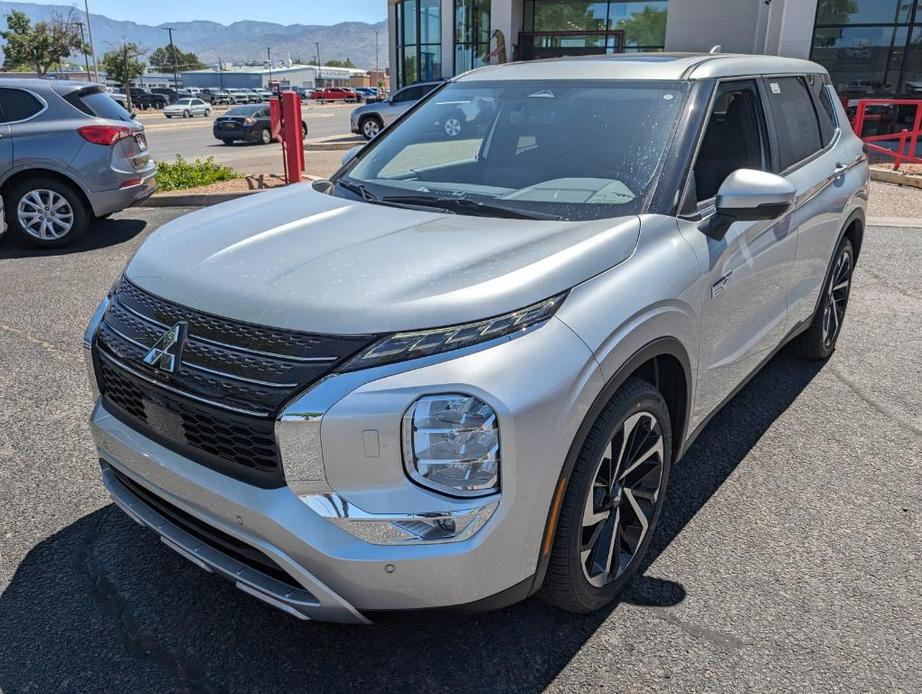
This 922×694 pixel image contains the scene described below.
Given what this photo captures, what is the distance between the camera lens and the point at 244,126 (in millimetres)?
24766

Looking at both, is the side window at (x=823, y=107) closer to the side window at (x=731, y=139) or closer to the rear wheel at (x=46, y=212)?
the side window at (x=731, y=139)

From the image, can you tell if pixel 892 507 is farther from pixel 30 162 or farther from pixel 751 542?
pixel 30 162

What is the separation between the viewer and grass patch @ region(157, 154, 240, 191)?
37.1ft

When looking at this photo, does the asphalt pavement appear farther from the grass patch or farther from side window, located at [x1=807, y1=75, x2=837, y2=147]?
side window, located at [x1=807, y1=75, x2=837, y2=147]

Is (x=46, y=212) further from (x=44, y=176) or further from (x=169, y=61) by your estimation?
(x=169, y=61)

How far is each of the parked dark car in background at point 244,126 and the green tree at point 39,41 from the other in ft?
166

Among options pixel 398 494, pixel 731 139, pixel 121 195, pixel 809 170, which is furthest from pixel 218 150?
pixel 398 494

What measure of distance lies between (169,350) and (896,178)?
1342 cm

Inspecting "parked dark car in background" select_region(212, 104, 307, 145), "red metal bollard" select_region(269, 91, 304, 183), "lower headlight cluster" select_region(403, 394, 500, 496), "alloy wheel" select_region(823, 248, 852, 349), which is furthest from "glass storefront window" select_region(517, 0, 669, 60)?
"lower headlight cluster" select_region(403, 394, 500, 496)

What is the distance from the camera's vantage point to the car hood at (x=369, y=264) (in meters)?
2.11

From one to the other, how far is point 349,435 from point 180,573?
1323 millimetres

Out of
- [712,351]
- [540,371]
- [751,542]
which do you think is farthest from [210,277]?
[751,542]

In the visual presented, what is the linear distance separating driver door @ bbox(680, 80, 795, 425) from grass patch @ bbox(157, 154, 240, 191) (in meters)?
9.52

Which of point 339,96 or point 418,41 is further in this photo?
point 339,96
